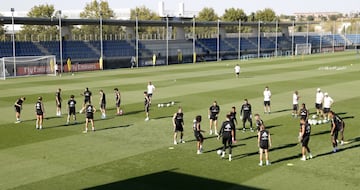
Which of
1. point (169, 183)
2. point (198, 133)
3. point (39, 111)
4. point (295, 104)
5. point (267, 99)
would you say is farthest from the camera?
point (267, 99)

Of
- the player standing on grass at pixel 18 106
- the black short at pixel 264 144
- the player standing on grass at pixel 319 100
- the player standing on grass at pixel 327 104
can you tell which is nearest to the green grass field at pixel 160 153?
the player standing on grass at pixel 18 106

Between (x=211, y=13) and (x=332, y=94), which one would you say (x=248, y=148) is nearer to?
(x=332, y=94)

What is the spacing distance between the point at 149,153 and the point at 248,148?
4449 millimetres

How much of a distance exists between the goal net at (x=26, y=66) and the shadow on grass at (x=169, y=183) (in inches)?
1751

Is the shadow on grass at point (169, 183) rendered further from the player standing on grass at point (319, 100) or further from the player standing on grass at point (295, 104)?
A: the player standing on grass at point (319, 100)

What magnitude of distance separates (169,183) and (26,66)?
1912 inches

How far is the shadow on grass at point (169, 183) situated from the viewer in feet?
50.9

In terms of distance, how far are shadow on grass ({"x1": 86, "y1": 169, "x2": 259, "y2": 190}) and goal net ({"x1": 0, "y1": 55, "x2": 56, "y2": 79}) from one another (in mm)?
44467

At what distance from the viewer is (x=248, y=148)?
20594mm

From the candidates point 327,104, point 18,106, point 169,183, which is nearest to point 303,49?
point 327,104

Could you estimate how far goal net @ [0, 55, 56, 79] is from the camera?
57500mm

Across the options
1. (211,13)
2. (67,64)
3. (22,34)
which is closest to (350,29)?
(211,13)

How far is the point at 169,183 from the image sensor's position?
1589cm

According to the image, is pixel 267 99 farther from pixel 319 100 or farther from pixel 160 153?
pixel 160 153
